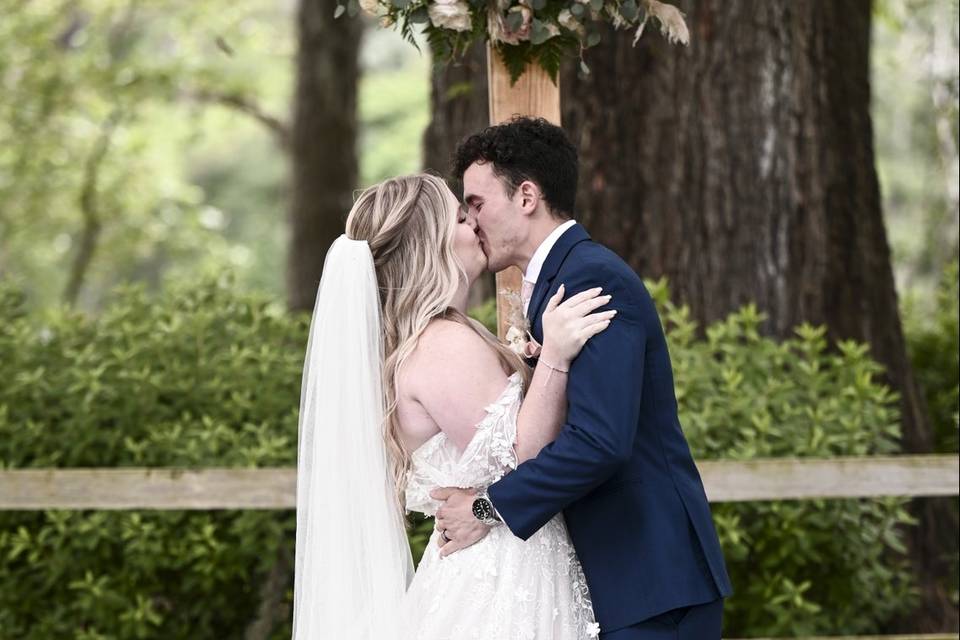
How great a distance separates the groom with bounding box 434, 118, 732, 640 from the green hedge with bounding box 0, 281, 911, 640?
6.89 feet

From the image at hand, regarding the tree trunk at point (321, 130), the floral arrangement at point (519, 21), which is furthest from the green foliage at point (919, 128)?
the tree trunk at point (321, 130)

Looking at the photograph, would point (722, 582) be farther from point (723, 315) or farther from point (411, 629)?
point (723, 315)

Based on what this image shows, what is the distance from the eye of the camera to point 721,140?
6.75 meters

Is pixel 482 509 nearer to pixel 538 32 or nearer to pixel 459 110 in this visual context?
pixel 538 32

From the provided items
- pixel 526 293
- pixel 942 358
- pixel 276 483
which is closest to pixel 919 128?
pixel 942 358

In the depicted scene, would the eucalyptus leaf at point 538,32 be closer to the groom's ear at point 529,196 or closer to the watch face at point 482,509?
the groom's ear at point 529,196

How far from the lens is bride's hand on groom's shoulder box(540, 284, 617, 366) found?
3.05 meters

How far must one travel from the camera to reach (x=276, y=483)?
521cm

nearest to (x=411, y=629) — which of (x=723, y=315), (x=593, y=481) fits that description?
(x=593, y=481)

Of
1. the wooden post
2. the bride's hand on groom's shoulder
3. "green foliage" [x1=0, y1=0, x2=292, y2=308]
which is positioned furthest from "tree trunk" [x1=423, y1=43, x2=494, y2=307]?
"green foliage" [x1=0, y1=0, x2=292, y2=308]

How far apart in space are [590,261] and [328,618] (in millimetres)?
1193

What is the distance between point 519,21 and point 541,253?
2.66ft

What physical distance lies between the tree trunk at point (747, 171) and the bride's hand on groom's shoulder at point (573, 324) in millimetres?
3683

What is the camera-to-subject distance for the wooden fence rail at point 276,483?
5.09 m
